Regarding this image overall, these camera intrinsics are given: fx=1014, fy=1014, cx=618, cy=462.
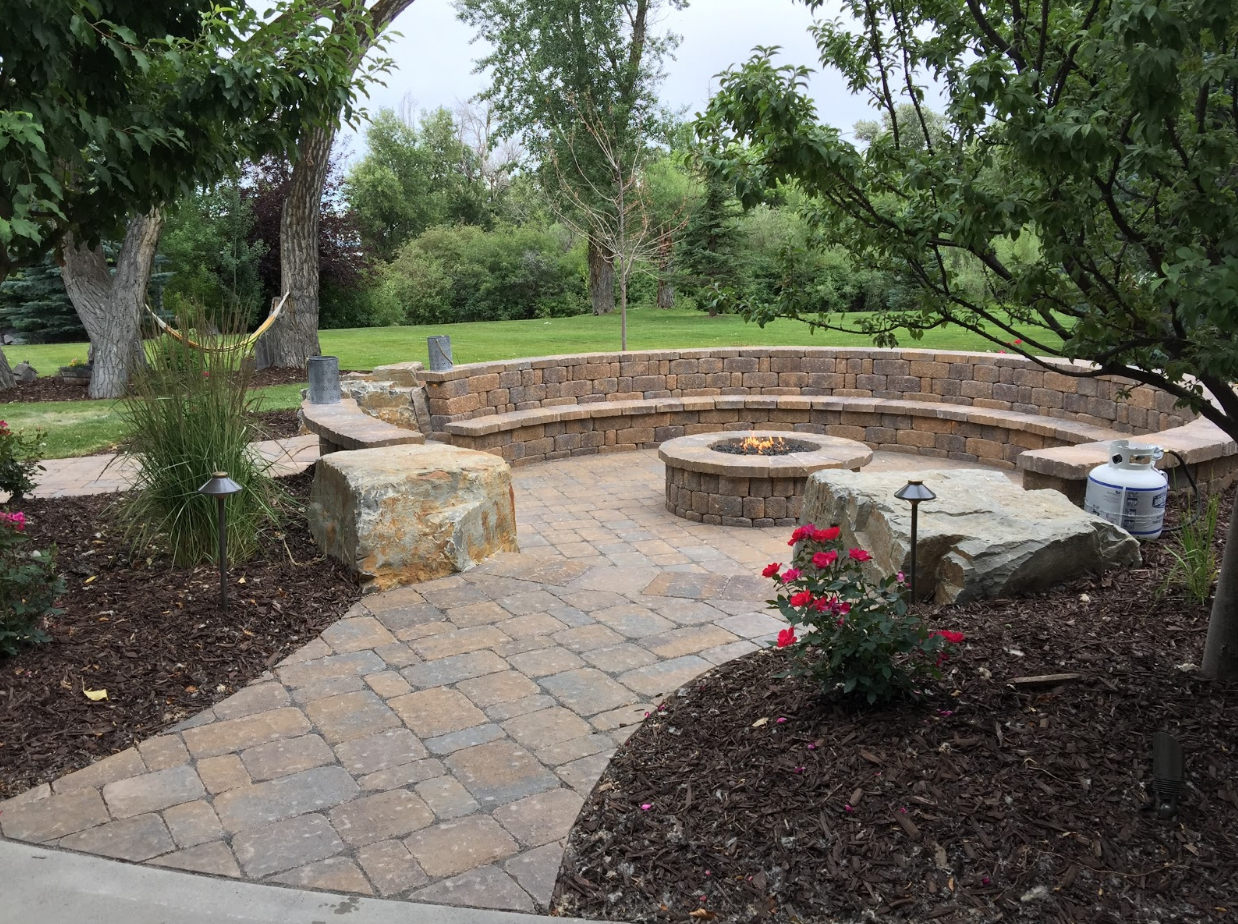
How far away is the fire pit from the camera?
6789 millimetres

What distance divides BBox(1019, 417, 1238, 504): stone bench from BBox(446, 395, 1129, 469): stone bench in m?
2.55

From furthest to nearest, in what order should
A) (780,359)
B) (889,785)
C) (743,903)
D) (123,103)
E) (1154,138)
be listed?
(780,359) < (123,103) < (889,785) < (743,903) < (1154,138)

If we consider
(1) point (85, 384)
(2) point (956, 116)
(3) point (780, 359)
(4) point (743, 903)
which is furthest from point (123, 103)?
(1) point (85, 384)

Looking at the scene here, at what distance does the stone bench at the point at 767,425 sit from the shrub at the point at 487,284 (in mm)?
15166

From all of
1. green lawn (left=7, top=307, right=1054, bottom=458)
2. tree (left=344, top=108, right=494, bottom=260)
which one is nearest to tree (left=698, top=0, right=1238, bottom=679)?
green lawn (left=7, top=307, right=1054, bottom=458)

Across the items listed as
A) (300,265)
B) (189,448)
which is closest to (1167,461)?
(189,448)

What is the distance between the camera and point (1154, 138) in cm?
195

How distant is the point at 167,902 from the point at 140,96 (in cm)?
317

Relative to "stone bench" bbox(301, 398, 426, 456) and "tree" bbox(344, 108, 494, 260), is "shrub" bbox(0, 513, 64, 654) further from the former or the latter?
"tree" bbox(344, 108, 494, 260)

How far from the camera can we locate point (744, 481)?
6.85 m

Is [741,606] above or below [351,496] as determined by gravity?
below

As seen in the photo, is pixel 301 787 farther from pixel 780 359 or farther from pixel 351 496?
pixel 780 359

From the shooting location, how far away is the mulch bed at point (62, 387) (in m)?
12.2

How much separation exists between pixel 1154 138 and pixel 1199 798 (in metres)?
1.74
